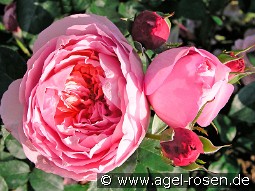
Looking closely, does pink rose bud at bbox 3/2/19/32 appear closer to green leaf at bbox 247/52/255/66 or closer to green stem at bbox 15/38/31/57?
green stem at bbox 15/38/31/57

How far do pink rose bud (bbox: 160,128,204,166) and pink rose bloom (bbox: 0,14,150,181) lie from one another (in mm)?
59

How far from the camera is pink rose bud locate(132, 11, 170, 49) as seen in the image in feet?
2.97

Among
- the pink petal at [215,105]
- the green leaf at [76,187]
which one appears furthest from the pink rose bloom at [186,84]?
the green leaf at [76,187]

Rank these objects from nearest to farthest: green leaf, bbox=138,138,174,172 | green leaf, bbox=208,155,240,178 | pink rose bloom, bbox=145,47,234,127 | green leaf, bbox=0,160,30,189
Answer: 1. pink rose bloom, bbox=145,47,234,127
2. green leaf, bbox=138,138,174,172
3. green leaf, bbox=0,160,30,189
4. green leaf, bbox=208,155,240,178

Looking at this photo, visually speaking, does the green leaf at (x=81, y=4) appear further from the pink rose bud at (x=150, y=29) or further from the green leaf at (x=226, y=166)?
the green leaf at (x=226, y=166)

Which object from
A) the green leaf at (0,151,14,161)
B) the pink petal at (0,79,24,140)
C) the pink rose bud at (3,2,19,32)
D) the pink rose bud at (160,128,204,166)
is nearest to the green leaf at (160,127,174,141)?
the pink rose bud at (160,128,204,166)

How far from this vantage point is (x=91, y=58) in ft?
2.82

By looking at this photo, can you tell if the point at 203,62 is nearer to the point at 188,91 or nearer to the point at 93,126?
the point at 188,91

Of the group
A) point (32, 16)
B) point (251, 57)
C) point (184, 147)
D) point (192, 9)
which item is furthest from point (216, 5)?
A: point (184, 147)

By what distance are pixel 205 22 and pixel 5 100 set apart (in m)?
0.80

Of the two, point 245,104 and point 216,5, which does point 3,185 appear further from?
point 216,5

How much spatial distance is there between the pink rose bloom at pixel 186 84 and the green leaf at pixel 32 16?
0.56m

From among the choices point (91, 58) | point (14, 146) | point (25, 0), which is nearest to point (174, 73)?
point (91, 58)

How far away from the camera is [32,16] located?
129 centimetres
